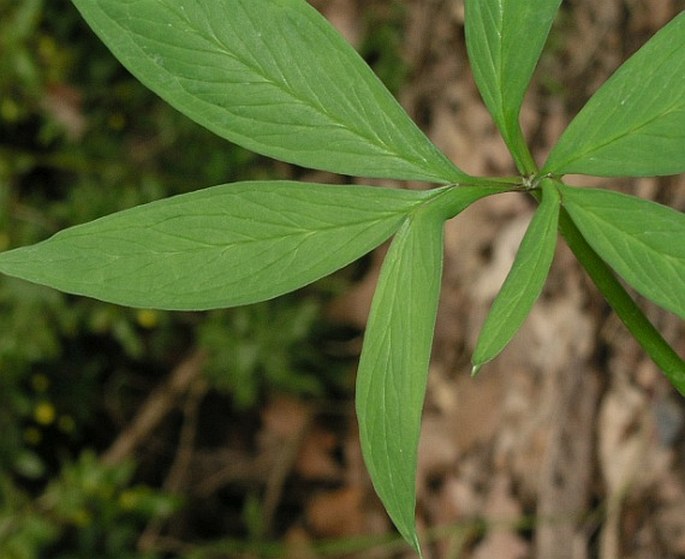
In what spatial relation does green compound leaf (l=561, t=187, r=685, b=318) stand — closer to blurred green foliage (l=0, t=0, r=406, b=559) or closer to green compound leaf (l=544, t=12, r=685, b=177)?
green compound leaf (l=544, t=12, r=685, b=177)

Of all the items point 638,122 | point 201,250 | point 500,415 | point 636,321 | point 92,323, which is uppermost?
point 92,323

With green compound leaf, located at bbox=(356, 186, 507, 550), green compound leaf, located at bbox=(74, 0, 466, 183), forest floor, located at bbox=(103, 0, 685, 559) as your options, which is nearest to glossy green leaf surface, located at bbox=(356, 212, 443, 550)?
green compound leaf, located at bbox=(356, 186, 507, 550)

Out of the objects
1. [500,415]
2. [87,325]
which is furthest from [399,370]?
[500,415]

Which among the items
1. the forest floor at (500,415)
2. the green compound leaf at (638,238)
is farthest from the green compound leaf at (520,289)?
the forest floor at (500,415)

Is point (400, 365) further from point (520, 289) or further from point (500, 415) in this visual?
point (500, 415)

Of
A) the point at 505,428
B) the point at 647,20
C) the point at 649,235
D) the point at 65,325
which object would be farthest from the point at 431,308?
the point at 647,20

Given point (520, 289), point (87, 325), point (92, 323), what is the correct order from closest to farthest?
1. point (520, 289)
2. point (92, 323)
3. point (87, 325)

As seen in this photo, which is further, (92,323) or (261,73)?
(92,323)

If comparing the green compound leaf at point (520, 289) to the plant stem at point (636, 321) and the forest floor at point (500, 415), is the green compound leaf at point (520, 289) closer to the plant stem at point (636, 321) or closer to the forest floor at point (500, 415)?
the plant stem at point (636, 321)
